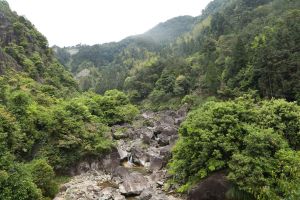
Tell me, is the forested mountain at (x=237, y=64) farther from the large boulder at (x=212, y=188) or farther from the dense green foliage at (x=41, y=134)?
the large boulder at (x=212, y=188)

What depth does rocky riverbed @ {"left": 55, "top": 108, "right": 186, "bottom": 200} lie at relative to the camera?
1022 inches

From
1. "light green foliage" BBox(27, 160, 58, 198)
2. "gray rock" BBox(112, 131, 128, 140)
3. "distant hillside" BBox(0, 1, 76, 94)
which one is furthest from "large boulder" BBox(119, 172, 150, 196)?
"distant hillside" BBox(0, 1, 76, 94)

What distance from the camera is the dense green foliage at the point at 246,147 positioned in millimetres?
19719

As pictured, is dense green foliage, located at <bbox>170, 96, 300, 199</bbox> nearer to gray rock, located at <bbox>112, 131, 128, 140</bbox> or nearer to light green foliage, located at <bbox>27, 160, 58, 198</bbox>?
light green foliage, located at <bbox>27, 160, 58, 198</bbox>

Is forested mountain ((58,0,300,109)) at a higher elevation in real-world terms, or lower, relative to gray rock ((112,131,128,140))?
higher

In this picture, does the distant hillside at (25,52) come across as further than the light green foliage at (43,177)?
Yes

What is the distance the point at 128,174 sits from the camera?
29.4 metres

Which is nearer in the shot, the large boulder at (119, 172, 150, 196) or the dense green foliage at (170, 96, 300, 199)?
the dense green foliage at (170, 96, 300, 199)

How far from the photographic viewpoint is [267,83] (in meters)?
51.2

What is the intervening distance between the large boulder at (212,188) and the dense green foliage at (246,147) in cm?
53

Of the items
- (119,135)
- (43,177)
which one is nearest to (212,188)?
(43,177)

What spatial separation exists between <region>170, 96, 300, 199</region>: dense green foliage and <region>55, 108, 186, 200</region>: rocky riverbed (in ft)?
10.2

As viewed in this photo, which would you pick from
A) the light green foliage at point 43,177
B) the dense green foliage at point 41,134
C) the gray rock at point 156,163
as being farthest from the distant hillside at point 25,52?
the light green foliage at point 43,177

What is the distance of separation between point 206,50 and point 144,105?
24529mm
